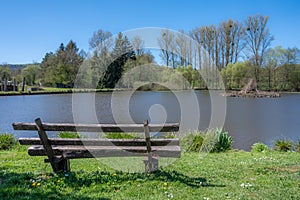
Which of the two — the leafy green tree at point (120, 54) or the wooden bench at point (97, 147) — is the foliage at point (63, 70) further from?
the wooden bench at point (97, 147)

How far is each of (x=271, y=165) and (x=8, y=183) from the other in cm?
411

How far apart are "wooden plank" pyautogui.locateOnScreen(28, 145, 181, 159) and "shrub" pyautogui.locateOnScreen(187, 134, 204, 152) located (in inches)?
154

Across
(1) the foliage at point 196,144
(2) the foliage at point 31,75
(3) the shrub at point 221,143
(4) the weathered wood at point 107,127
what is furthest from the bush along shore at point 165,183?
(2) the foliage at point 31,75

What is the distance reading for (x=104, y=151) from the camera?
3.44 m

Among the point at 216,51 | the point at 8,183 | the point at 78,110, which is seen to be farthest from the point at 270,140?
the point at 216,51

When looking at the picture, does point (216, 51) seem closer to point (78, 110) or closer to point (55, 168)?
point (78, 110)

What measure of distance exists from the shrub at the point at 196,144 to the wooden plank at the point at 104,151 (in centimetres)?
390

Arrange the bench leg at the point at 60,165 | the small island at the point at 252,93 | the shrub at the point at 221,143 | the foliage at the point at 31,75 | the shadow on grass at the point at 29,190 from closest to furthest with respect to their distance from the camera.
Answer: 1. the shadow on grass at the point at 29,190
2. the bench leg at the point at 60,165
3. the shrub at the point at 221,143
4. the small island at the point at 252,93
5. the foliage at the point at 31,75

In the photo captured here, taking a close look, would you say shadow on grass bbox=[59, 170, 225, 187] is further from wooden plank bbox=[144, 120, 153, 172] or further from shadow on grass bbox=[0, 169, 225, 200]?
wooden plank bbox=[144, 120, 153, 172]

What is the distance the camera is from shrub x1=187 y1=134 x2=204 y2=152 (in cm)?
740

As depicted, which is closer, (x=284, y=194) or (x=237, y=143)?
(x=284, y=194)

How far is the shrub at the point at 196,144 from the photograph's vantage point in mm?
7402

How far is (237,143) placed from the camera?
9.63 meters

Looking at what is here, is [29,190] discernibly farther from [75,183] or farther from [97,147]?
[97,147]
